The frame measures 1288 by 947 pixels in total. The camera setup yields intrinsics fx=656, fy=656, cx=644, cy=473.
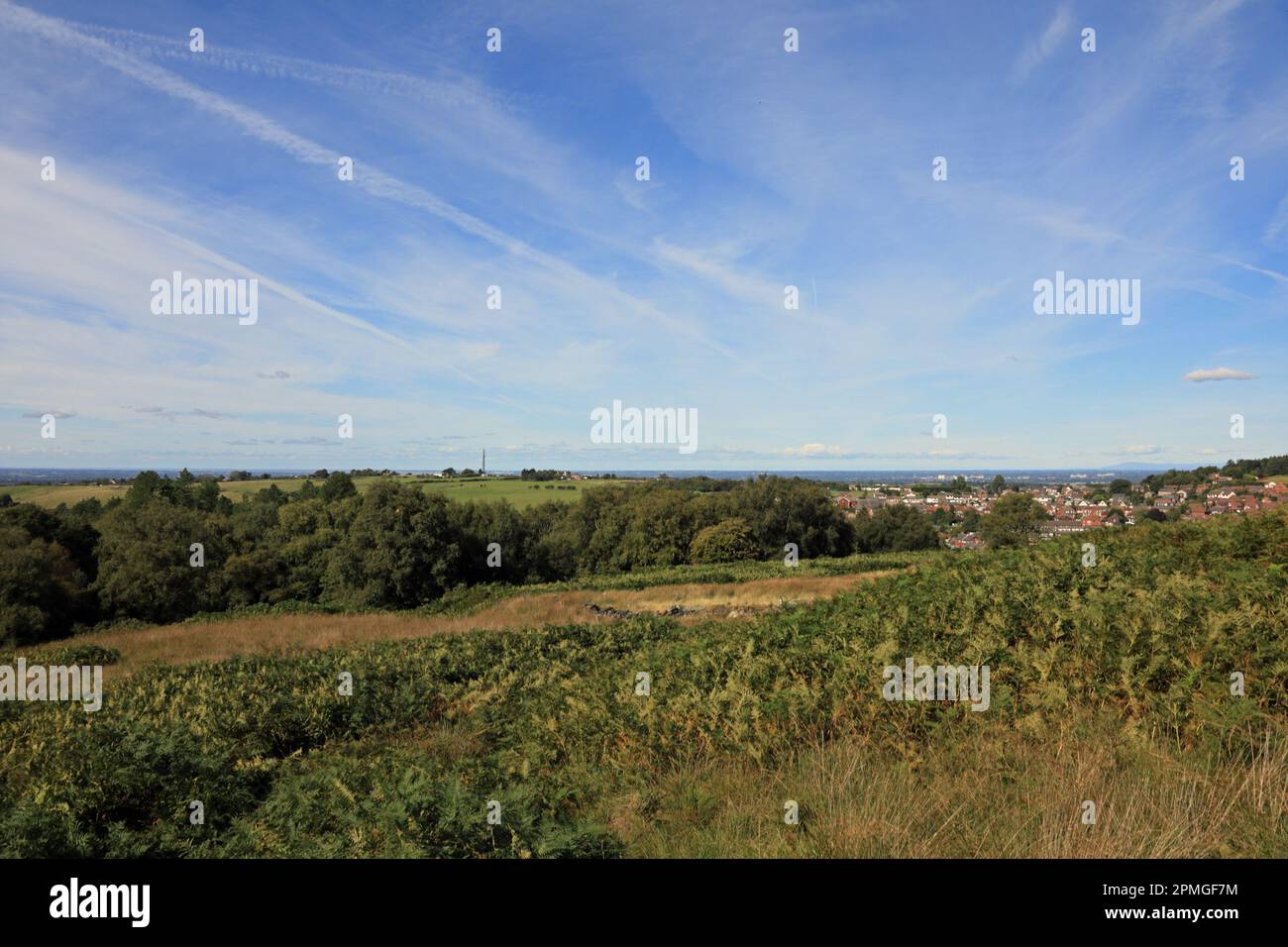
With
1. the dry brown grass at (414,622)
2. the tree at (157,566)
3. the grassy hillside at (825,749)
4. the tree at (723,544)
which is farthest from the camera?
the tree at (723,544)

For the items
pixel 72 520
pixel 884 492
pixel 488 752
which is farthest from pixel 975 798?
pixel 884 492

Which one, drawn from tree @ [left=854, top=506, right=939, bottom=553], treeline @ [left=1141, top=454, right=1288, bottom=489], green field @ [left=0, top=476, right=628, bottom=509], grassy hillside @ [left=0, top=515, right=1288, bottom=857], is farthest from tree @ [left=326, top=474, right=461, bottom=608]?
tree @ [left=854, top=506, right=939, bottom=553]

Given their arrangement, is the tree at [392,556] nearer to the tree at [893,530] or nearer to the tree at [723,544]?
the tree at [723,544]

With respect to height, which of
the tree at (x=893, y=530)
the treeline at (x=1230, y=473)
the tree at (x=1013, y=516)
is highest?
the treeline at (x=1230, y=473)

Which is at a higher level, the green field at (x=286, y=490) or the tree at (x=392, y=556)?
the green field at (x=286, y=490)

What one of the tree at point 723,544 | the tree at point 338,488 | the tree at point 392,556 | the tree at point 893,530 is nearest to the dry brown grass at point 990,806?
the tree at point 392,556
